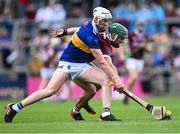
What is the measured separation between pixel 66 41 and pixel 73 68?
46.8 feet

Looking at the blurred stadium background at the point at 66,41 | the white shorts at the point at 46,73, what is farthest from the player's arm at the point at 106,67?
the blurred stadium background at the point at 66,41

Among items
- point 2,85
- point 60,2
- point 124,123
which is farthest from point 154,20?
point 124,123

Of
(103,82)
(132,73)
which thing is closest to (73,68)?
(103,82)

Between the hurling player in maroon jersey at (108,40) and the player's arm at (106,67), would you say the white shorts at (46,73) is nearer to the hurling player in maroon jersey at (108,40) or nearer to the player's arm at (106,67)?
the hurling player in maroon jersey at (108,40)

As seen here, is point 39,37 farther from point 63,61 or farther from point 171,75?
point 63,61

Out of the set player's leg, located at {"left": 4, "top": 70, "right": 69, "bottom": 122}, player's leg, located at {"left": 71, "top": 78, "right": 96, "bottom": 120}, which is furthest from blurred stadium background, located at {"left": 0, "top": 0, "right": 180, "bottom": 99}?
player's leg, located at {"left": 4, "top": 70, "right": 69, "bottom": 122}

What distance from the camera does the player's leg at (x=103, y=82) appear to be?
15.0 meters

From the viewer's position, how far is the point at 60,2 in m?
32.1

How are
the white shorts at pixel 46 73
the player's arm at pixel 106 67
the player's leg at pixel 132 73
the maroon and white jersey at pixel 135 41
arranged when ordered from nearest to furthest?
the player's arm at pixel 106 67 < the maroon and white jersey at pixel 135 41 < the player's leg at pixel 132 73 < the white shorts at pixel 46 73

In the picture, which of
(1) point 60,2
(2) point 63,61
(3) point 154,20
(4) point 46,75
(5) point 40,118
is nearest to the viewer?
(2) point 63,61

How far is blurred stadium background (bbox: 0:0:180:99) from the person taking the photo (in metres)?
29.4

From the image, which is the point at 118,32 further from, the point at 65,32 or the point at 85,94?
the point at 85,94

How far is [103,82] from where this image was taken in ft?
49.7

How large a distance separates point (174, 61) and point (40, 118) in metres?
13.7
